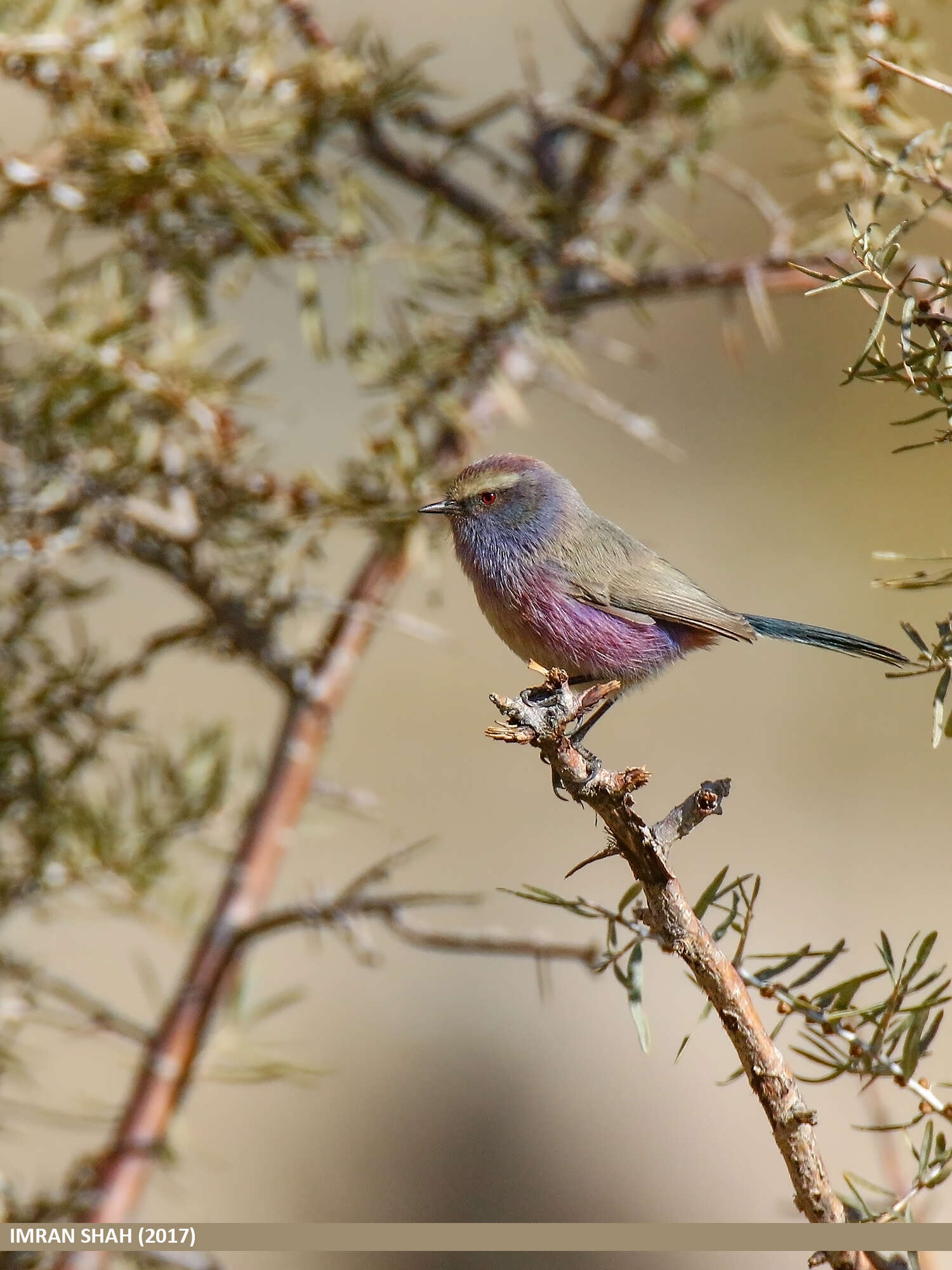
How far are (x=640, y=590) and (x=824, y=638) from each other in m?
0.25

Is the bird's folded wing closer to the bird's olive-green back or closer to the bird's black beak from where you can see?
the bird's olive-green back

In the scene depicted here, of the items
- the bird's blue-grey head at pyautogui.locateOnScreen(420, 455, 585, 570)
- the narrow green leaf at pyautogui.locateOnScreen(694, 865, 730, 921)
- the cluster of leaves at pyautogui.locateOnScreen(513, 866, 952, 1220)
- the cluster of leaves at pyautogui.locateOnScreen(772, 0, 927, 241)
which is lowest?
the cluster of leaves at pyautogui.locateOnScreen(513, 866, 952, 1220)

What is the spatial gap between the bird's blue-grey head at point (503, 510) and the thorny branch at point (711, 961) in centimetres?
66

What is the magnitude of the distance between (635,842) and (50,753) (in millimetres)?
1735

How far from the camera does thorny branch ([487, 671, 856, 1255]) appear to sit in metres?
0.81

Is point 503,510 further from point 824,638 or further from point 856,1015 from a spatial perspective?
point 856,1015

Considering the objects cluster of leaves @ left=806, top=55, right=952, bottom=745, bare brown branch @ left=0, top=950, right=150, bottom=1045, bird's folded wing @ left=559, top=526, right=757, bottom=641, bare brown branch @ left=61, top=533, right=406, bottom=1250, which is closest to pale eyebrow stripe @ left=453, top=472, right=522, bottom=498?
bird's folded wing @ left=559, top=526, right=757, bottom=641

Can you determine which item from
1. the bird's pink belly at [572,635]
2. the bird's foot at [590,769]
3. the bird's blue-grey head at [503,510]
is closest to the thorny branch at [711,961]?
the bird's foot at [590,769]

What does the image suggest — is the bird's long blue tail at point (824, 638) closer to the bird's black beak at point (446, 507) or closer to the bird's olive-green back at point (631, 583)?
the bird's olive-green back at point (631, 583)

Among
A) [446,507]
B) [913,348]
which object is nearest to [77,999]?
[446,507]

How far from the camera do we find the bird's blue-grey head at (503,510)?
5.11ft

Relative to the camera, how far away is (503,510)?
1.61 meters

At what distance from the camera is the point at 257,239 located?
5.72ft

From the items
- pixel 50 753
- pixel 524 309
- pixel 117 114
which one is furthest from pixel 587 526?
pixel 50 753
